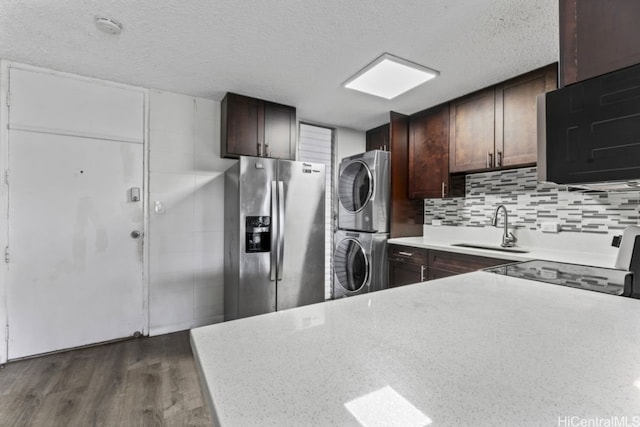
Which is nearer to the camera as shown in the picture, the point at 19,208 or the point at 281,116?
the point at 19,208

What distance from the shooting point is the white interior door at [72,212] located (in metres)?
2.20

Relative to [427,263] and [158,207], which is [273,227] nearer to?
→ [158,207]

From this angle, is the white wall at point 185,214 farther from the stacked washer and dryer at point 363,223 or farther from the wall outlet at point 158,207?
the stacked washer and dryer at point 363,223

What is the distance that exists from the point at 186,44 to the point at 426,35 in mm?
1613

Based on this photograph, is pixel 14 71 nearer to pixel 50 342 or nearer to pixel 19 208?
pixel 19 208

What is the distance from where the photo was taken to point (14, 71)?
86.2 inches

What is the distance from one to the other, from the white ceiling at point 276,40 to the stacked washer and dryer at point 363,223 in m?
0.94

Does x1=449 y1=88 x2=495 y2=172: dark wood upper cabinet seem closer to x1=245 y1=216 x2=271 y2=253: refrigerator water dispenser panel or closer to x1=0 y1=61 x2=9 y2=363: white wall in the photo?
x1=245 y1=216 x2=271 y2=253: refrigerator water dispenser panel

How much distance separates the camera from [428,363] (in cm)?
49

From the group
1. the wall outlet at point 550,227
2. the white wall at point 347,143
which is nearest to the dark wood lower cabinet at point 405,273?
the wall outlet at point 550,227

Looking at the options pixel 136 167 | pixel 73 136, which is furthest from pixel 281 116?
pixel 73 136

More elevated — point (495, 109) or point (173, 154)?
point (495, 109)

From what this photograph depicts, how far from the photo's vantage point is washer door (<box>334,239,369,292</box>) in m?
3.14

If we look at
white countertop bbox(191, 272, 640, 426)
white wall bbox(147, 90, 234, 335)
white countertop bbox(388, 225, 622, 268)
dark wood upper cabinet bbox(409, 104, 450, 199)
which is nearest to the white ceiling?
white wall bbox(147, 90, 234, 335)
